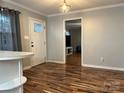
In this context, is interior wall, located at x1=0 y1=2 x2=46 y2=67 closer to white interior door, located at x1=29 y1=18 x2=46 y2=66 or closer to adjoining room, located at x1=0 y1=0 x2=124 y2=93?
adjoining room, located at x1=0 y1=0 x2=124 y2=93

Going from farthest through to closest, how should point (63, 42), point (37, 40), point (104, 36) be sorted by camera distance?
point (63, 42), point (37, 40), point (104, 36)

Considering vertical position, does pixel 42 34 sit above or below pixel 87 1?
below

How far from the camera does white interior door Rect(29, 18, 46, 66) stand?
181 inches

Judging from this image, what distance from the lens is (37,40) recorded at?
4.89 m

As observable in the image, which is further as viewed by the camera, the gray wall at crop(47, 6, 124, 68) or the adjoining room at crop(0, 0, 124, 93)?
the gray wall at crop(47, 6, 124, 68)

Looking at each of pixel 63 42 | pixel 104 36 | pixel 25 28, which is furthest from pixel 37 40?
pixel 104 36

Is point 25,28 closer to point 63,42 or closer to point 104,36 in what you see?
point 63,42

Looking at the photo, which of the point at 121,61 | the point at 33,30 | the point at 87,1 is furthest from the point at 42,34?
the point at 121,61

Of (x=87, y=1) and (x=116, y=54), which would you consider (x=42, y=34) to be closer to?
(x=87, y=1)

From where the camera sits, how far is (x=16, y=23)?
11.9 feet

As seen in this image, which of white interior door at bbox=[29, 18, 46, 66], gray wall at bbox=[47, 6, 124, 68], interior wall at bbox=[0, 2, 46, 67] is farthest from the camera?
white interior door at bbox=[29, 18, 46, 66]

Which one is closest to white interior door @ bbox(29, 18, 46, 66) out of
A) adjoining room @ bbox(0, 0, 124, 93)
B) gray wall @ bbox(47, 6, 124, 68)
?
adjoining room @ bbox(0, 0, 124, 93)

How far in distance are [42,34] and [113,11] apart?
10.0ft

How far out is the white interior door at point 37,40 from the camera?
15.1 ft
